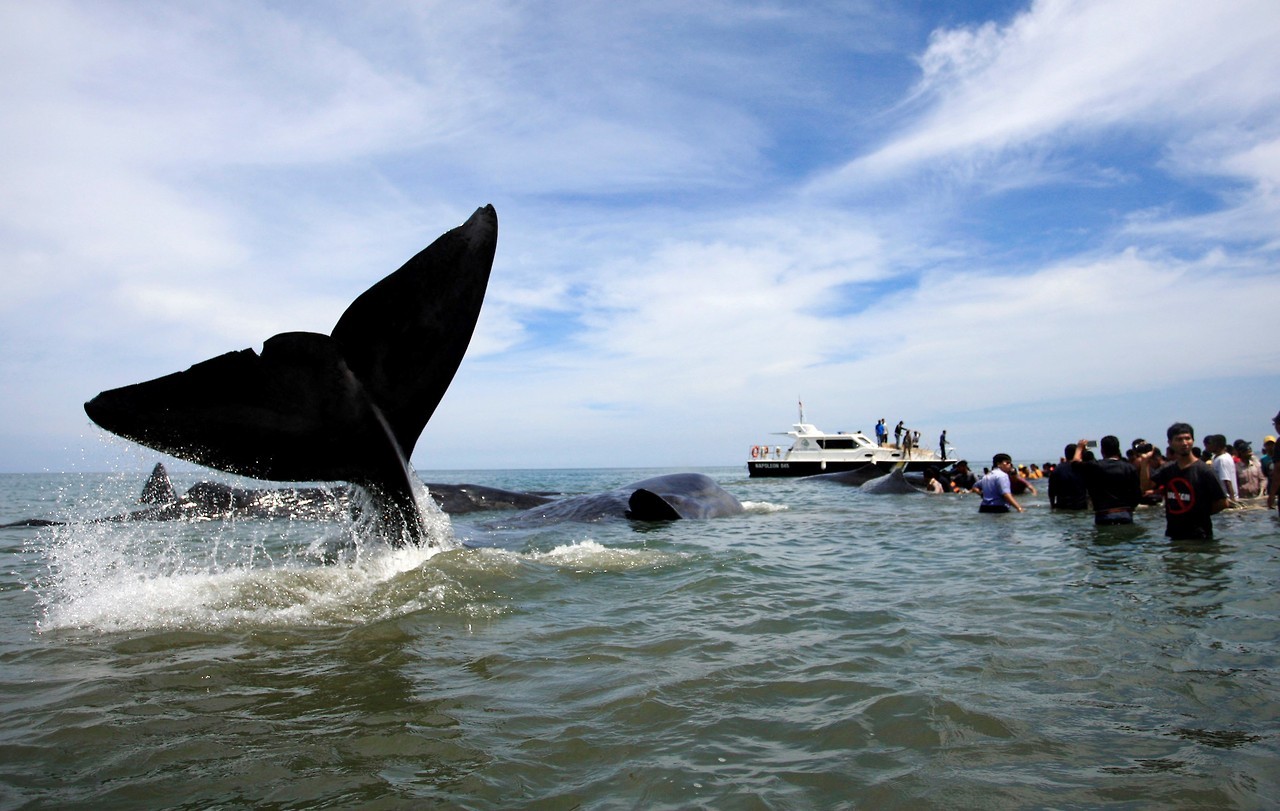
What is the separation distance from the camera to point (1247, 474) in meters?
16.5

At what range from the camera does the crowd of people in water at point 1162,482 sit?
891 centimetres

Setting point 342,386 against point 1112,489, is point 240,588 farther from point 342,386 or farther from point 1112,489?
point 1112,489

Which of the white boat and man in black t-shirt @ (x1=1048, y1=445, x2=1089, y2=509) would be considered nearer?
man in black t-shirt @ (x1=1048, y1=445, x2=1089, y2=509)

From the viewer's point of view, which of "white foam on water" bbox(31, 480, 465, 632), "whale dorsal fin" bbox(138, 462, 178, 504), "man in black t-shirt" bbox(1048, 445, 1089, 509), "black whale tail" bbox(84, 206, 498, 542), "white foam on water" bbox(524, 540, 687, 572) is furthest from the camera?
"whale dorsal fin" bbox(138, 462, 178, 504)

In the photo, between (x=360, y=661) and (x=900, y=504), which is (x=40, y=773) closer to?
(x=360, y=661)

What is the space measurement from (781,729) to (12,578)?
7.35m

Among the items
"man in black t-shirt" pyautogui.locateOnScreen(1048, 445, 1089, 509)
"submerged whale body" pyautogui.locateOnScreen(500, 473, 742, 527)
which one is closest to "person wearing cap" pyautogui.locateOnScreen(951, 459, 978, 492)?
"man in black t-shirt" pyautogui.locateOnScreen(1048, 445, 1089, 509)

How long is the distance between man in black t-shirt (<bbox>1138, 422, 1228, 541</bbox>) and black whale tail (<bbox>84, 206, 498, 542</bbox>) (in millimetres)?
8436

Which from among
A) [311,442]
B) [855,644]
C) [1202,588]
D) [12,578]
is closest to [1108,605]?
[1202,588]

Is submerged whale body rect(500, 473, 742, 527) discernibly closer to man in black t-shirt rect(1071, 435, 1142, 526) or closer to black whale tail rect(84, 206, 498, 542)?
man in black t-shirt rect(1071, 435, 1142, 526)

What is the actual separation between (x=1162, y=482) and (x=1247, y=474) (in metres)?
9.79

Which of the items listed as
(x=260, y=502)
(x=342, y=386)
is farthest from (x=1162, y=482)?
(x=260, y=502)

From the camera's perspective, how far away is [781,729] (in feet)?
10.1

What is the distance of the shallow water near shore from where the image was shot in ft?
8.46
